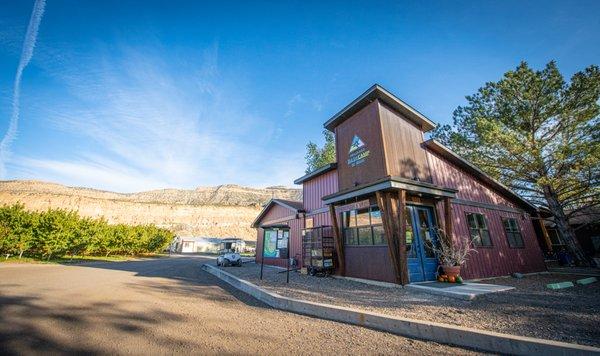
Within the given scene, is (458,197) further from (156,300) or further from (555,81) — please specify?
(156,300)

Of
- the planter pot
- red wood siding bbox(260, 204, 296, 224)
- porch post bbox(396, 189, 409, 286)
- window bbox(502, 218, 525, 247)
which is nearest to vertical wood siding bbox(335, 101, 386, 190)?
porch post bbox(396, 189, 409, 286)

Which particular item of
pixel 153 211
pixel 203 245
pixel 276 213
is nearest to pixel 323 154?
pixel 276 213

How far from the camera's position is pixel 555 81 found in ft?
44.0

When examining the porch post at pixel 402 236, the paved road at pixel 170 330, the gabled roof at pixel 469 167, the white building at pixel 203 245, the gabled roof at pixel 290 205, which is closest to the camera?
the paved road at pixel 170 330

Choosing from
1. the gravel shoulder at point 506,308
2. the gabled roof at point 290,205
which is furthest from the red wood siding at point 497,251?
the gabled roof at point 290,205

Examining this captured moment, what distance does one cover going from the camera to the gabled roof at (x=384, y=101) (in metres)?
10.7

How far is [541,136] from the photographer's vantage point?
14.5 metres

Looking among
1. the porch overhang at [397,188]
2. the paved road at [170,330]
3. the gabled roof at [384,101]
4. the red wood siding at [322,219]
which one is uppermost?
the gabled roof at [384,101]

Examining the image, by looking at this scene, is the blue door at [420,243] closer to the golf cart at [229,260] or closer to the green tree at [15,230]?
the golf cart at [229,260]

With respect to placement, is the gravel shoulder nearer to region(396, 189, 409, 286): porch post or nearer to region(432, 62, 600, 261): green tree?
region(396, 189, 409, 286): porch post

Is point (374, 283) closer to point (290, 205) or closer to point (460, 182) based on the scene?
point (460, 182)

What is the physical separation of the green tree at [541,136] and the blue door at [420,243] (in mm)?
6526

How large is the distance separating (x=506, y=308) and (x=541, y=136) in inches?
558

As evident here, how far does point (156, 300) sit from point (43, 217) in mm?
25017
